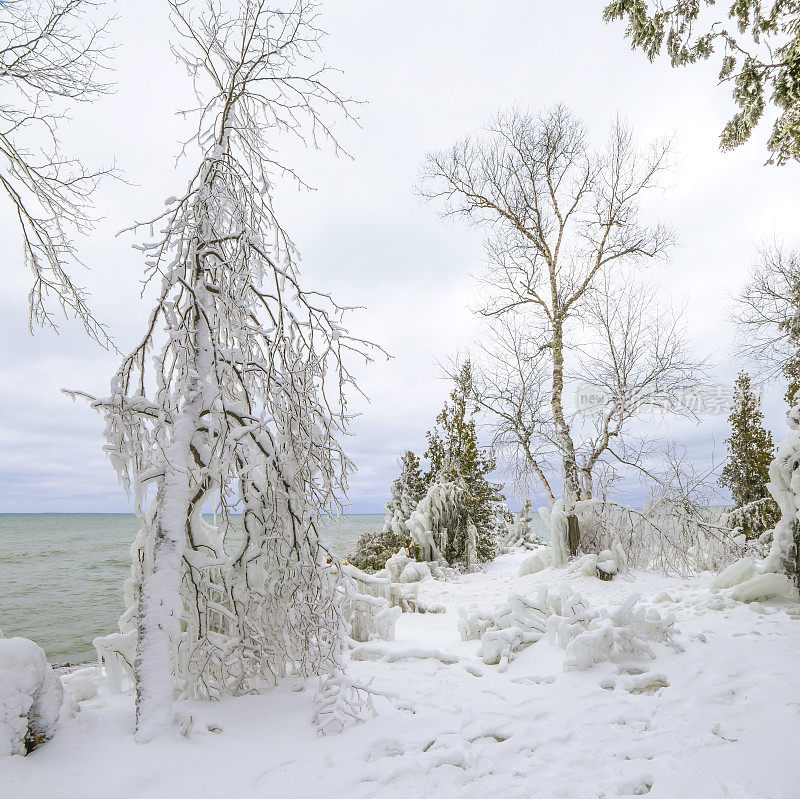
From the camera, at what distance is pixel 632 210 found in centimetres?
1176

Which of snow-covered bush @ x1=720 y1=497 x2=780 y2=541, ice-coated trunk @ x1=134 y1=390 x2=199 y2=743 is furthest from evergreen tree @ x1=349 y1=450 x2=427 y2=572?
ice-coated trunk @ x1=134 y1=390 x2=199 y2=743

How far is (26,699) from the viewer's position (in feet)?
8.39

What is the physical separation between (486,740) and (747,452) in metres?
14.5

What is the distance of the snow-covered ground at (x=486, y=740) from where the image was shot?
94.8 inches

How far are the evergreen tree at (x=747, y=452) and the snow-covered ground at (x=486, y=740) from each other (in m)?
11.1

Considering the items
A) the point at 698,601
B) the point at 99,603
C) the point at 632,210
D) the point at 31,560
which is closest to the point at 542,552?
the point at 698,601

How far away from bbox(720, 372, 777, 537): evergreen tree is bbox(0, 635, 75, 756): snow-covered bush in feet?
49.8

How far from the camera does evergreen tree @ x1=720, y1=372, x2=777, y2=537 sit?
13.4 metres

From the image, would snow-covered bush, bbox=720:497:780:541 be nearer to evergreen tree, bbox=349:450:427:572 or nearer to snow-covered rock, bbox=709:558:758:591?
snow-covered rock, bbox=709:558:758:591

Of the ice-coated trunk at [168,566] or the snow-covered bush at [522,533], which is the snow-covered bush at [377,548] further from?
the ice-coated trunk at [168,566]

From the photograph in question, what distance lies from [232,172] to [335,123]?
1.02m

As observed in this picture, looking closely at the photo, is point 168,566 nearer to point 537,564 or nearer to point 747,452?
point 537,564

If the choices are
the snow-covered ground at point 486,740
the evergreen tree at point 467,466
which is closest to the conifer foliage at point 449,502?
the evergreen tree at point 467,466

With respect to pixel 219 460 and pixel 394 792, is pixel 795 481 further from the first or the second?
pixel 219 460
